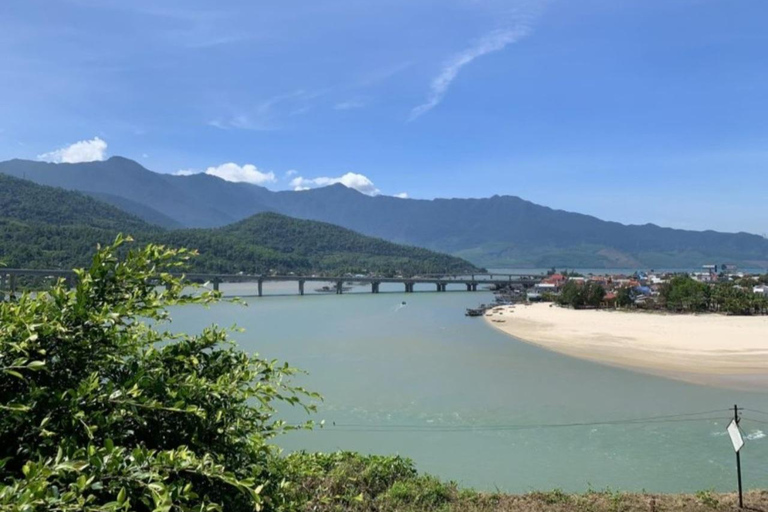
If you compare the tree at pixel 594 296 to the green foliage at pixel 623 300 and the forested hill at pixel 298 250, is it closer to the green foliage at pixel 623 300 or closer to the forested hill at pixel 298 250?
the green foliage at pixel 623 300

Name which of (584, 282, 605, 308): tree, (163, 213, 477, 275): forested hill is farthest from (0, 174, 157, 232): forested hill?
(584, 282, 605, 308): tree

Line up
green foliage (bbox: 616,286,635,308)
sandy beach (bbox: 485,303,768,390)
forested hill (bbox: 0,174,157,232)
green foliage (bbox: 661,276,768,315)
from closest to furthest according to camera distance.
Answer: sandy beach (bbox: 485,303,768,390) → green foliage (bbox: 661,276,768,315) → green foliage (bbox: 616,286,635,308) → forested hill (bbox: 0,174,157,232)

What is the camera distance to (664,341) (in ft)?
95.2

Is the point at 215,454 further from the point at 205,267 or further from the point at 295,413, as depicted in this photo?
the point at 205,267

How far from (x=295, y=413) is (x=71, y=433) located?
529 inches

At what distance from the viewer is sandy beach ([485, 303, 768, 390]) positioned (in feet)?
70.3

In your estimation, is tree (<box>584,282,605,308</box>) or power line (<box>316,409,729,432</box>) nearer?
power line (<box>316,409,729,432</box>)

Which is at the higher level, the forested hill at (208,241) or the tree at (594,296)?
the forested hill at (208,241)

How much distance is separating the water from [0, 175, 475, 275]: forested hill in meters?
53.1

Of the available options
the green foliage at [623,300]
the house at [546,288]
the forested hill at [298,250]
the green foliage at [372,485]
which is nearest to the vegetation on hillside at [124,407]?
the green foliage at [372,485]

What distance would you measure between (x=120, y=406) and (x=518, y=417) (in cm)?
1433

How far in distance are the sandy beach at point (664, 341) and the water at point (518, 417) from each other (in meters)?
2.06

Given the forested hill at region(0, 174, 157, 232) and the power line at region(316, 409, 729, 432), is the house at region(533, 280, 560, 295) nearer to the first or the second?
the power line at region(316, 409, 729, 432)

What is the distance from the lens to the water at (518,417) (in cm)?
1047
